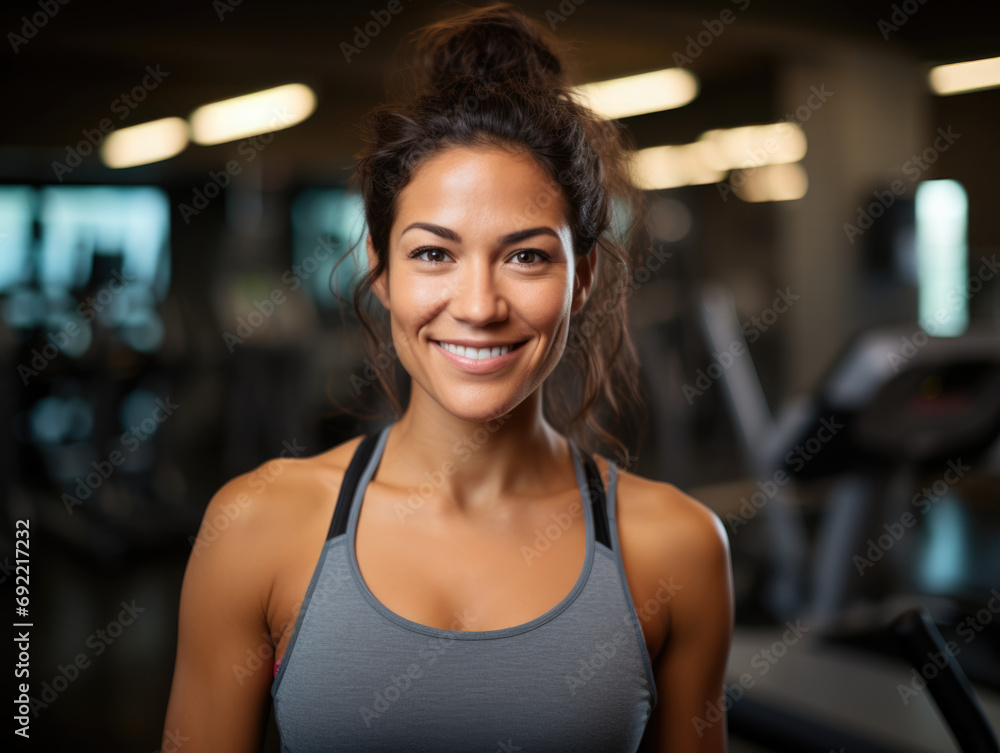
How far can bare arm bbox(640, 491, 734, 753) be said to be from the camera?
1.19 m

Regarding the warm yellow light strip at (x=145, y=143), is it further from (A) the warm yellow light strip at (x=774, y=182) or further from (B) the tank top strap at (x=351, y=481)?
(B) the tank top strap at (x=351, y=481)

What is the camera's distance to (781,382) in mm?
7613

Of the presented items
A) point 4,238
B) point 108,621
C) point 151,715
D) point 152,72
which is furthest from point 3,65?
point 151,715

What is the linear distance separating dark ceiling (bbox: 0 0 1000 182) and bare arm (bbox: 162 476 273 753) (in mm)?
4522

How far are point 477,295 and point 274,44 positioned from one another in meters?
5.56

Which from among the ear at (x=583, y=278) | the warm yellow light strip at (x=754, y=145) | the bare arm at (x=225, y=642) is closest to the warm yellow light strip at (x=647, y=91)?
the warm yellow light strip at (x=754, y=145)

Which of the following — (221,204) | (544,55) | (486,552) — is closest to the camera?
(486,552)

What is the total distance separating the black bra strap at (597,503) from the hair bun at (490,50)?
1.96 feet

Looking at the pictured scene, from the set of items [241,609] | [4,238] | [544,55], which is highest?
[4,238]

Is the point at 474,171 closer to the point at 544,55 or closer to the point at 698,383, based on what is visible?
the point at 544,55

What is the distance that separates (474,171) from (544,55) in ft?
1.16

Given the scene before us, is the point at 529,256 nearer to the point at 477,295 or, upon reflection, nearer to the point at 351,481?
the point at 477,295

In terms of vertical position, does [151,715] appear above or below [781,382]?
below

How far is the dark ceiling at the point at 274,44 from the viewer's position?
5227mm
